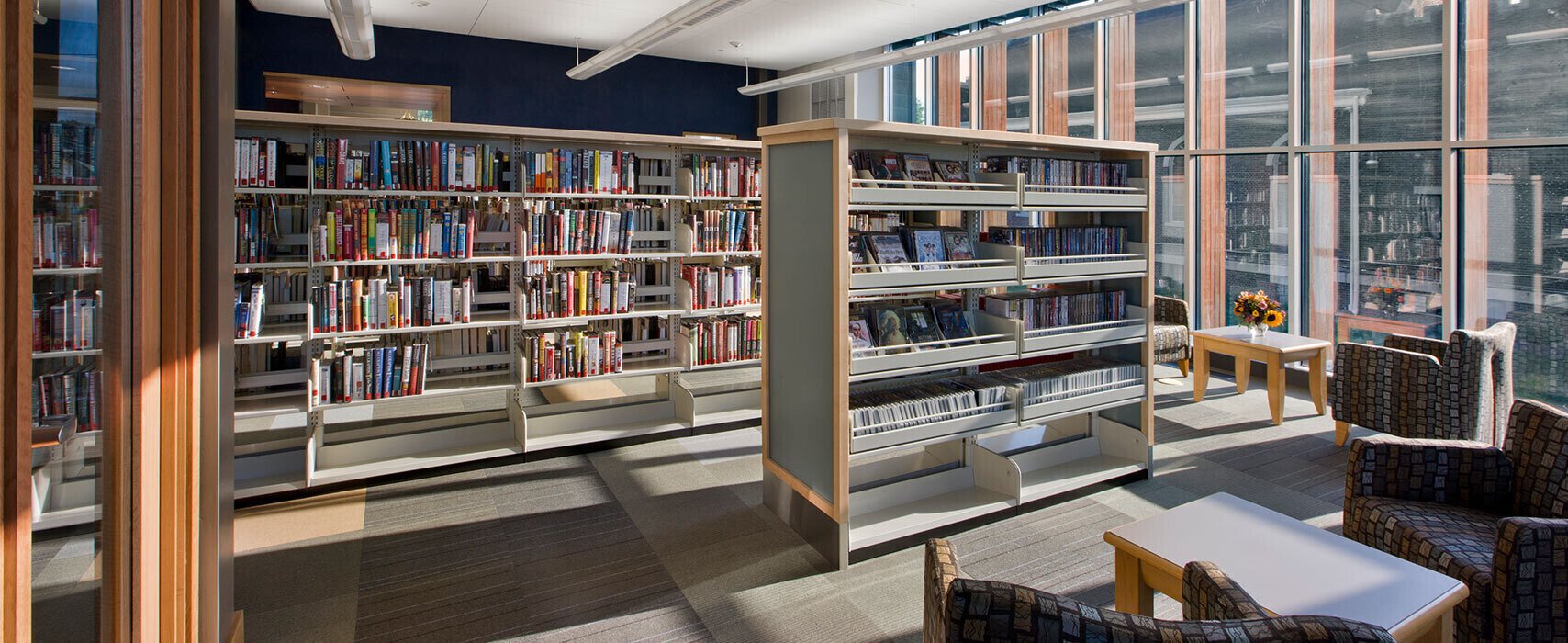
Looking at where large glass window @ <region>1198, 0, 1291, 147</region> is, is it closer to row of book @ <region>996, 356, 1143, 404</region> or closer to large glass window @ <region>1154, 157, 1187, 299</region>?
large glass window @ <region>1154, 157, 1187, 299</region>

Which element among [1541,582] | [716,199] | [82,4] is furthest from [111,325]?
[716,199]

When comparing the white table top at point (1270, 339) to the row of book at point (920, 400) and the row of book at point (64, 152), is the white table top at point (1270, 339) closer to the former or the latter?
the row of book at point (920, 400)

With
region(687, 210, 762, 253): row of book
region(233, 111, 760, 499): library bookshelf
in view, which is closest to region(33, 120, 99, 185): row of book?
region(233, 111, 760, 499): library bookshelf

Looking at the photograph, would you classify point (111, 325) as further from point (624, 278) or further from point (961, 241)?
point (624, 278)

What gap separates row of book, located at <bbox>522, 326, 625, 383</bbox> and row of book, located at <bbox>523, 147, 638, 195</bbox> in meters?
0.83

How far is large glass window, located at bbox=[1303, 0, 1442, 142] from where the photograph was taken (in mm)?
5867

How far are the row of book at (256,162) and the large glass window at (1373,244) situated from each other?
274 inches

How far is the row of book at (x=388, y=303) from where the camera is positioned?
4301 mm

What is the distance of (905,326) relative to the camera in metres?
3.76

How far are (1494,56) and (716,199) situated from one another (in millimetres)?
5076

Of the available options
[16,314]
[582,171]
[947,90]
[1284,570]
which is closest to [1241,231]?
[947,90]

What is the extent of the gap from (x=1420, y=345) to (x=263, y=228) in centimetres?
630

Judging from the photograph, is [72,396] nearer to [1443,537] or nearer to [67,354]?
[67,354]

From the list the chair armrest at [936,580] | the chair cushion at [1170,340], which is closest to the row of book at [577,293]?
the chair armrest at [936,580]
